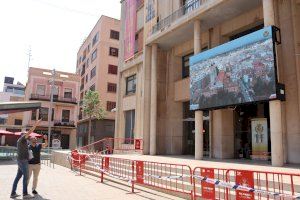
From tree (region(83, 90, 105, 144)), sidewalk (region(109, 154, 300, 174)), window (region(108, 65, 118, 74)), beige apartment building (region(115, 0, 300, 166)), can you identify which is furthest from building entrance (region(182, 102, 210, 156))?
window (region(108, 65, 118, 74))

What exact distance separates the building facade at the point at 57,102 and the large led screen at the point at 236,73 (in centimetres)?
4188

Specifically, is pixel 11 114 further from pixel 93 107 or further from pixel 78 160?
pixel 78 160

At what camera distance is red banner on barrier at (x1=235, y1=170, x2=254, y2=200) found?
6.63m

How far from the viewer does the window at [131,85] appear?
27194mm

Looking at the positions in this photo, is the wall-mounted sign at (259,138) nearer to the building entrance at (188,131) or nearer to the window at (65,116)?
the building entrance at (188,131)

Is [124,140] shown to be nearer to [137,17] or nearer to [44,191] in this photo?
[137,17]

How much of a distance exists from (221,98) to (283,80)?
10.3 ft

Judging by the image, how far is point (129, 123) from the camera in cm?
2709

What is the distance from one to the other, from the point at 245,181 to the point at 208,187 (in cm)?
141

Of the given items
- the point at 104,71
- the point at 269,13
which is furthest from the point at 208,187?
the point at 104,71

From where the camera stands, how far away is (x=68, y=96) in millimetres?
58438

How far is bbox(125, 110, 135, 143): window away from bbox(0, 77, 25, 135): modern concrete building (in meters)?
32.0

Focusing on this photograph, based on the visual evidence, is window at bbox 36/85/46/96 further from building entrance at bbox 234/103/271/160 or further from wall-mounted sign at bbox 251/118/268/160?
wall-mounted sign at bbox 251/118/268/160

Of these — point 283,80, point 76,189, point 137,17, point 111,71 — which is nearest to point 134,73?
point 137,17
